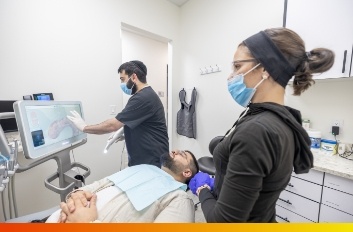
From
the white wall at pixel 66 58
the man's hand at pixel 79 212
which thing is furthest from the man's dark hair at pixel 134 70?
the man's hand at pixel 79 212

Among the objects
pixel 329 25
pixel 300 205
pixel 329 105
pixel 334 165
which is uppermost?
pixel 329 25

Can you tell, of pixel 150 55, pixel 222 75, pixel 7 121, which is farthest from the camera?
pixel 150 55

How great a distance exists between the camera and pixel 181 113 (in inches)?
118

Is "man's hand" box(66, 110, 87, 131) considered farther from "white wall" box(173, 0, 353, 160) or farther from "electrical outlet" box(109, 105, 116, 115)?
"white wall" box(173, 0, 353, 160)

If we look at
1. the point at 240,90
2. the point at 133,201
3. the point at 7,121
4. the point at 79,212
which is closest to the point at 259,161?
the point at 240,90

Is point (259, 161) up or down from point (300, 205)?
up

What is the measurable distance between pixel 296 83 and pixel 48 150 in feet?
4.03

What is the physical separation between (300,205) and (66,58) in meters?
2.53

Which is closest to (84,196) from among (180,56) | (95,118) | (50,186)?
(50,186)

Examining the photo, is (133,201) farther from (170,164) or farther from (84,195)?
(170,164)

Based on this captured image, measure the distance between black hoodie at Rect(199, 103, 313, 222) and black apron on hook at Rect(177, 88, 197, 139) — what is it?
2.22 metres

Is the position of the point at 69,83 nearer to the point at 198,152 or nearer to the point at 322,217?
the point at 198,152

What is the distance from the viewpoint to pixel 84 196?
0.96 m

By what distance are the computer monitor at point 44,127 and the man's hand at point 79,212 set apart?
0.30 m
